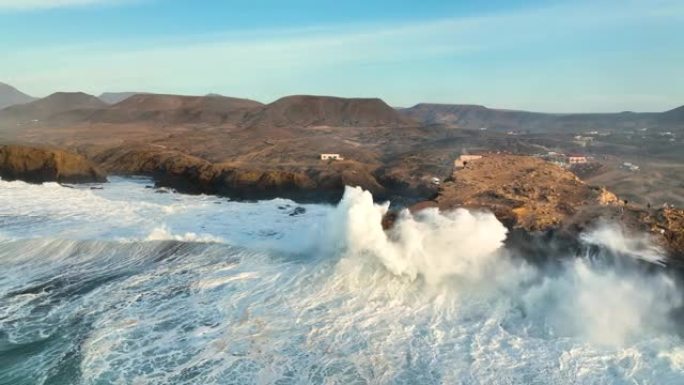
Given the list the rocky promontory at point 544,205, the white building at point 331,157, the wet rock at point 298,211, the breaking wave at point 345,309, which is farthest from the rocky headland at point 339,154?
the wet rock at point 298,211

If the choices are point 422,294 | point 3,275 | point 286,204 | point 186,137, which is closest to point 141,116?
point 186,137

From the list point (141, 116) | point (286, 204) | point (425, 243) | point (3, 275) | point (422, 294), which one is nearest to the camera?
point (422, 294)

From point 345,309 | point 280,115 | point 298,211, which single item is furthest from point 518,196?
point 280,115

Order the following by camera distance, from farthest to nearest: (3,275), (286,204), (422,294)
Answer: (286,204) < (3,275) < (422,294)

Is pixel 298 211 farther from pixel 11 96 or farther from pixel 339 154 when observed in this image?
pixel 11 96

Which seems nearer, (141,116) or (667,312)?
(667,312)

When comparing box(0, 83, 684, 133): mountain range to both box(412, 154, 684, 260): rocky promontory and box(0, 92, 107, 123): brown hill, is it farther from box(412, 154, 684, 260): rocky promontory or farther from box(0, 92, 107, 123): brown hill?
box(412, 154, 684, 260): rocky promontory

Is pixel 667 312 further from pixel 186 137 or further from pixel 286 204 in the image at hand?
pixel 186 137

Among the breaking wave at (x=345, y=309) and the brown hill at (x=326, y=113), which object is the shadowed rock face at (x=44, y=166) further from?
the brown hill at (x=326, y=113)
